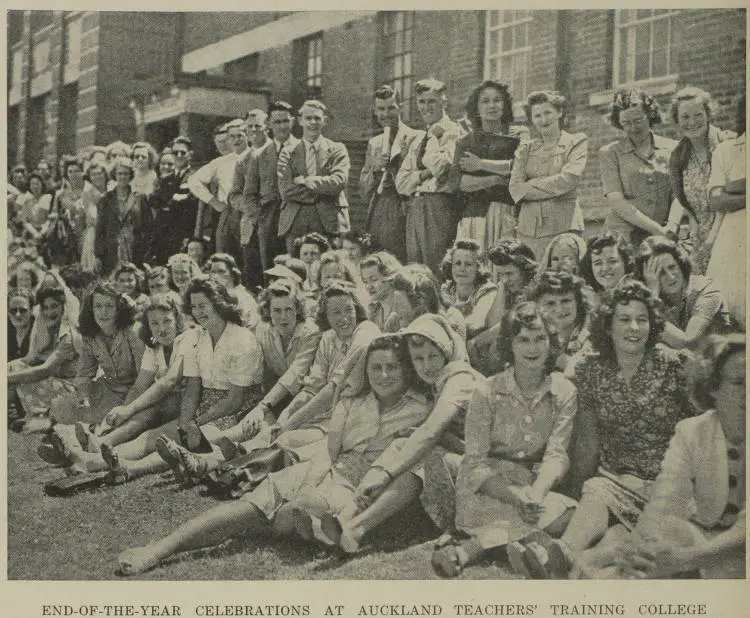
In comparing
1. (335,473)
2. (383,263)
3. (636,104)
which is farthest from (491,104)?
(335,473)

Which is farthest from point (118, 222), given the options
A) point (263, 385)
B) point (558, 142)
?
point (558, 142)

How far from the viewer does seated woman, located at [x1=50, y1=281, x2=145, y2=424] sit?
17.2ft

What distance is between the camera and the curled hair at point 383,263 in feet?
14.8

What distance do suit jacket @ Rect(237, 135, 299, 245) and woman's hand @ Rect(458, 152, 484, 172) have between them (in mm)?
1173

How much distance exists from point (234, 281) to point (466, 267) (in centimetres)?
144

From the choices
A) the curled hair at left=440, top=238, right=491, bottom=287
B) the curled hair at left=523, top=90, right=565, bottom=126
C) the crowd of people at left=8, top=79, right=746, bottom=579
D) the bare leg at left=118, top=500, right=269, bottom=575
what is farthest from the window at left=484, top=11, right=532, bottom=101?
the bare leg at left=118, top=500, right=269, bottom=575

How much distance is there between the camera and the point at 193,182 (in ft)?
19.1

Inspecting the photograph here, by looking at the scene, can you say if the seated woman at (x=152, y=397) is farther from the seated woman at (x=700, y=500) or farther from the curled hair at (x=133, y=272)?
the seated woman at (x=700, y=500)

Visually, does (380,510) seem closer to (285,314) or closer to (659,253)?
(285,314)

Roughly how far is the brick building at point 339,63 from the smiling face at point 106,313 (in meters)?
1.22

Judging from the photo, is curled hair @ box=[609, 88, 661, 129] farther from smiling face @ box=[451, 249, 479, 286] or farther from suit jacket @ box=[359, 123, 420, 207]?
suit jacket @ box=[359, 123, 420, 207]

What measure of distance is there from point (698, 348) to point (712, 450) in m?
0.41

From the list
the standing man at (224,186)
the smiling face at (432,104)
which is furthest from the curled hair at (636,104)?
the standing man at (224,186)

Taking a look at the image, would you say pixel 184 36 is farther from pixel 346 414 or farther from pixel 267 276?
pixel 346 414
